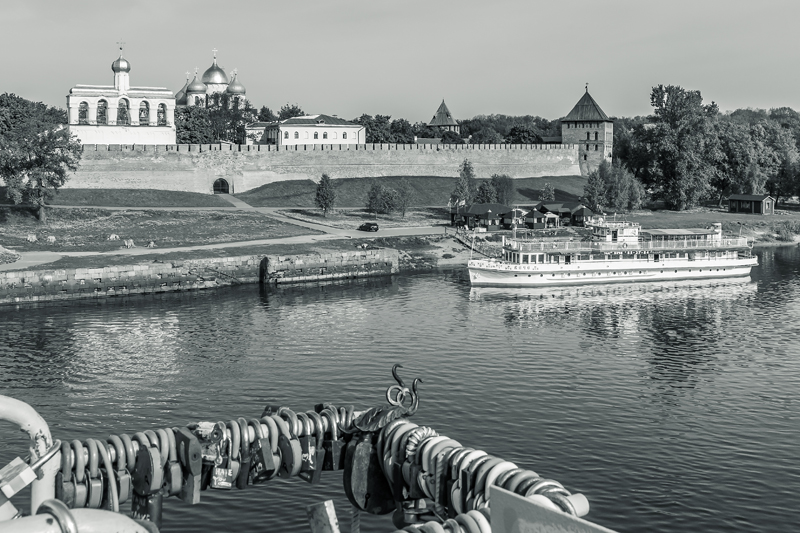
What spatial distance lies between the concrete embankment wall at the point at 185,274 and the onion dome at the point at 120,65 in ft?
153

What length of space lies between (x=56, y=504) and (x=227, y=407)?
2316cm

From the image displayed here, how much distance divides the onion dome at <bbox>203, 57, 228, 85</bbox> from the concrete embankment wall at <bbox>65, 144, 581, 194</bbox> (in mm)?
47424

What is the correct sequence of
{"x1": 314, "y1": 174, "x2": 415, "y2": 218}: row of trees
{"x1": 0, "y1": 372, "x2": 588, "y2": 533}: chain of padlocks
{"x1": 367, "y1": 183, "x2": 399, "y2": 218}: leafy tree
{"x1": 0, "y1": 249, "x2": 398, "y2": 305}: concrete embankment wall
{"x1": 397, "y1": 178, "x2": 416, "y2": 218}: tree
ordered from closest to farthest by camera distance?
{"x1": 0, "y1": 372, "x2": 588, "y2": 533}: chain of padlocks, {"x1": 0, "y1": 249, "x2": 398, "y2": 305}: concrete embankment wall, {"x1": 314, "y1": 174, "x2": 415, "y2": 218}: row of trees, {"x1": 367, "y1": 183, "x2": 399, "y2": 218}: leafy tree, {"x1": 397, "y1": 178, "x2": 416, "y2": 218}: tree

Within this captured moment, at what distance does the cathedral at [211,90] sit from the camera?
140m

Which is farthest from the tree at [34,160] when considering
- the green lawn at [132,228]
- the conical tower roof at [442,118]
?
the conical tower roof at [442,118]

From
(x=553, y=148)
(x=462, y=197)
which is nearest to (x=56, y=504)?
(x=462, y=197)

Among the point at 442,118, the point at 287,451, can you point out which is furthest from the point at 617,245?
the point at 442,118

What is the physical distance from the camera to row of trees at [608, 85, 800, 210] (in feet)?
323

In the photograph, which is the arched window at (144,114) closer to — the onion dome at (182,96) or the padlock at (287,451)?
the onion dome at (182,96)

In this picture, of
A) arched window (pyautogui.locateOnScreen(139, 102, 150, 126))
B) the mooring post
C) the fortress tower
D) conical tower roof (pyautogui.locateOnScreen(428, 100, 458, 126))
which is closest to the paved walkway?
arched window (pyautogui.locateOnScreen(139, 102, 150, 126))

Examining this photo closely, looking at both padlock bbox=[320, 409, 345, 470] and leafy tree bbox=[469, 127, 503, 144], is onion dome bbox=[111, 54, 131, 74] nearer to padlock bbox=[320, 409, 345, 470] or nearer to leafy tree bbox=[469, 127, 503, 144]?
leafy tree bbox=[469, 127, 503, 144]

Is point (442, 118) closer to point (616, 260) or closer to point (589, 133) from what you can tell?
point (589, 133)

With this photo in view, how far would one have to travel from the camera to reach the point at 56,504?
9.59 meters

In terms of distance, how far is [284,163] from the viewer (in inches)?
3915
